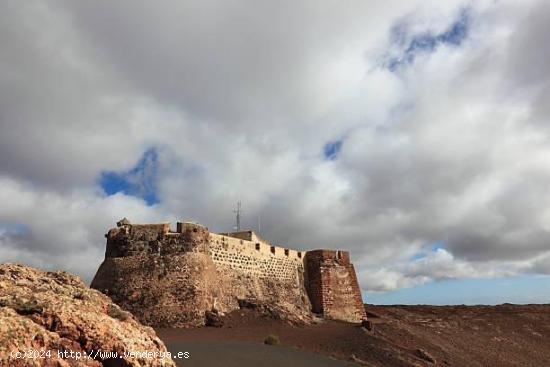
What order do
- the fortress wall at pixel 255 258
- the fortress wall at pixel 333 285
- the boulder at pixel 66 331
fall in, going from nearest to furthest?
the boulder at pixel 66 331, the fortress wall at pixel 255 258, the fortress wall at pixel 333 285

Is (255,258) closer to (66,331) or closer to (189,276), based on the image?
(189,276)

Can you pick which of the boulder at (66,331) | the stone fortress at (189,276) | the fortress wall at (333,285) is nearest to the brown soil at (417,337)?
the stone fortress at (189,276)

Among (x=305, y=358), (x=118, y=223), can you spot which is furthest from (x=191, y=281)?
(x=305, y=358)

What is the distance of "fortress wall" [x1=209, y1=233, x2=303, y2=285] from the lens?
983 inches

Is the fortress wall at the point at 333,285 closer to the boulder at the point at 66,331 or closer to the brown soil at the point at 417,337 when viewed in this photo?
the brown soil at the point at 417,337

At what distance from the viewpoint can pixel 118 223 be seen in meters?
24.0

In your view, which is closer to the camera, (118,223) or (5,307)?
(5,307)

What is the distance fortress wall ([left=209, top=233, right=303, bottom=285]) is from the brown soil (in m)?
3.32

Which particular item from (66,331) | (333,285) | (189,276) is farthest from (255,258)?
(66,331)

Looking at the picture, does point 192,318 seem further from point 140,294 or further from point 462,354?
point 462,354

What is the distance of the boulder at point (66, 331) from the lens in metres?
5.50

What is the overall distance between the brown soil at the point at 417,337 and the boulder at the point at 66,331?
35.2 feet

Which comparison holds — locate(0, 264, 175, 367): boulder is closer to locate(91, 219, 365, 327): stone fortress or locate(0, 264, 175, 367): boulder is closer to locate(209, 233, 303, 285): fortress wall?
locate(91, 219, 365, 327): stone fortress

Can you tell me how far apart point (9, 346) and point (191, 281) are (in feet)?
55.3
